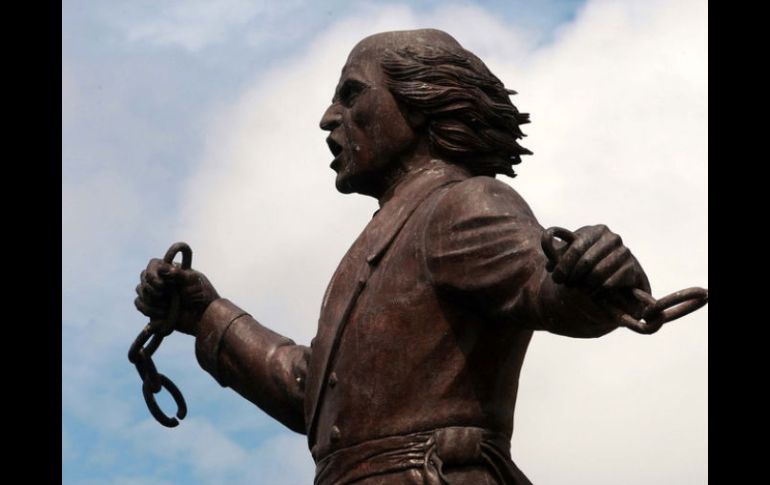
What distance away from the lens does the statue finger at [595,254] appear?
7.39 m

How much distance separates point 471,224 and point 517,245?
0.93ft

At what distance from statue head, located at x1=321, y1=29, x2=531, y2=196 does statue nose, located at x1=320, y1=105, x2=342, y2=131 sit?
4 centimetres

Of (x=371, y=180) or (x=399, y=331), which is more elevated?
(x=371, y=180)

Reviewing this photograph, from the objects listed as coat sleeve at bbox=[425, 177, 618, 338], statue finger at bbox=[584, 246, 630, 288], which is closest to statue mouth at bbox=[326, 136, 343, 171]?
coat sleeve at bbox=[425, 177, 618, 338]

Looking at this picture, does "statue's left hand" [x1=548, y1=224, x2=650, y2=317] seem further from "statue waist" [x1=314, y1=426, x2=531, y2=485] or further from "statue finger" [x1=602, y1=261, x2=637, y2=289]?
"statue waist" [x1=314, y1=426, x2=531, y2=485]

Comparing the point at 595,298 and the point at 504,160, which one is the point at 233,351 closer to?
the point at 504,160

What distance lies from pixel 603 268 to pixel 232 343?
104 inches

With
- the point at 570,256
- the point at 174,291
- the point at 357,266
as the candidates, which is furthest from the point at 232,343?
the point at 570,256

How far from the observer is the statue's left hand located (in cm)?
739

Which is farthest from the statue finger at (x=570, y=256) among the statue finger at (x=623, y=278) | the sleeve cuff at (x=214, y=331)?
the sleeve cuff at (x=214, y=331)

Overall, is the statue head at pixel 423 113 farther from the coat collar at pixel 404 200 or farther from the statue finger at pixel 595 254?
the statue finger at pixel 595 254

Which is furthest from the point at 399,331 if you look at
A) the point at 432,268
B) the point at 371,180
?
the point at 371,180

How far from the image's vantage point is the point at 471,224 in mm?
8211

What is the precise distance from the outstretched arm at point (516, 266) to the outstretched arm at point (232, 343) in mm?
1292
